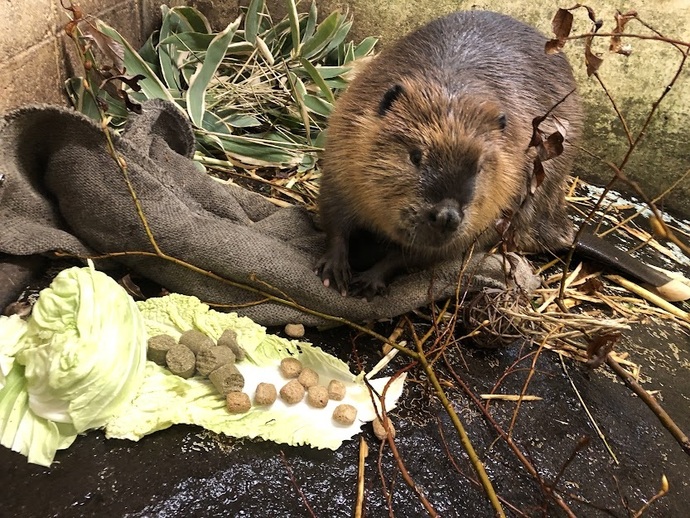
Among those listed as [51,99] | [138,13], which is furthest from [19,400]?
[138,13]

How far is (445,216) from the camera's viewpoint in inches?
67.5

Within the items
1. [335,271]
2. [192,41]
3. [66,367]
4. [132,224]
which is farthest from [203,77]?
[66,367]

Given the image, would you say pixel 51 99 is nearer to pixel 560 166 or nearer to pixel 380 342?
pixel 380 342

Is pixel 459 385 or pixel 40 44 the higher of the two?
pixel 40 44

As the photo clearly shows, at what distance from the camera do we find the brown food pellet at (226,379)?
5.22ft

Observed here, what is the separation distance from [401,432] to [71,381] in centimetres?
90

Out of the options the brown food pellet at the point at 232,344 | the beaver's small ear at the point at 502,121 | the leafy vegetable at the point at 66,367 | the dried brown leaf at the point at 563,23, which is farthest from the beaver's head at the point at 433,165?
the leafy vegetable at the point at 66,367

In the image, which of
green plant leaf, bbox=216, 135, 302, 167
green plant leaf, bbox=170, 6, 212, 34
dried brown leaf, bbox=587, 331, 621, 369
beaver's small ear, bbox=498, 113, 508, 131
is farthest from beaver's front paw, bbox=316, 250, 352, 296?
green plant leaf, bbox=170, 6, 212, 34

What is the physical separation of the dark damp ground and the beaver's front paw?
0.17m

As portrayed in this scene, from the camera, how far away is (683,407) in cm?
200

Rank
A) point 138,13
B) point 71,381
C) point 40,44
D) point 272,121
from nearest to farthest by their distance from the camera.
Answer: point 71,381, point 40,44, point 138,13, point 272,121

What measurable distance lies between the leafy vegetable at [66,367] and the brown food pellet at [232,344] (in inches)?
10.3

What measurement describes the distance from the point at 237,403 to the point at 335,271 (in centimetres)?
69

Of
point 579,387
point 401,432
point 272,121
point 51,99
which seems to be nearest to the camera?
point 401,432
